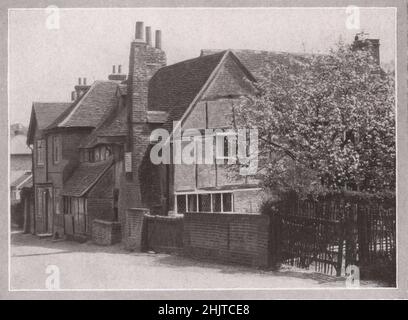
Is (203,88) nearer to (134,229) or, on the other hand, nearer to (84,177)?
(134,229)

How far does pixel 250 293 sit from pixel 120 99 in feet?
51.6

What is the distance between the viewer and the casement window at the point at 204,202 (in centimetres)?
2359

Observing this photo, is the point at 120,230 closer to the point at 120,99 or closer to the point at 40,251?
the point at 40,251

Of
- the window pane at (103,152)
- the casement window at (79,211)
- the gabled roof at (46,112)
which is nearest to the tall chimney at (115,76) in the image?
the gabled roof at (46,112)

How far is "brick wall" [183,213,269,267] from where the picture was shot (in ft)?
56.3

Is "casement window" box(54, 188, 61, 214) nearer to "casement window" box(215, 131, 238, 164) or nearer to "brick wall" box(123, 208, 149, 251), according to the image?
"brick wall" box(123, 208, 149, 251)

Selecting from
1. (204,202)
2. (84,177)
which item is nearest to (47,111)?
(84,177)

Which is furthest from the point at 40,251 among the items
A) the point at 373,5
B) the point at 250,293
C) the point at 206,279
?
the point at 373,5

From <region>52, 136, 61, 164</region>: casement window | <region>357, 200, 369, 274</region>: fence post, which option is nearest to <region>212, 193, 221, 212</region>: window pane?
<region>357, 200, 369, 274</region>: fence post

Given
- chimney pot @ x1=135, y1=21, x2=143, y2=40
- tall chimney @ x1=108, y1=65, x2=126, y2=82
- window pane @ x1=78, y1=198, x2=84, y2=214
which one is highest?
tall chimney @ x1=108, y1=65, x2=126, y2=82

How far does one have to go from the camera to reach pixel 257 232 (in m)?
17.3

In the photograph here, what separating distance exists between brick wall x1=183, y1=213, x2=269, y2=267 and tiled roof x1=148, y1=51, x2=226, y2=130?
5.41 meters

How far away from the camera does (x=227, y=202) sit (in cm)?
2395
